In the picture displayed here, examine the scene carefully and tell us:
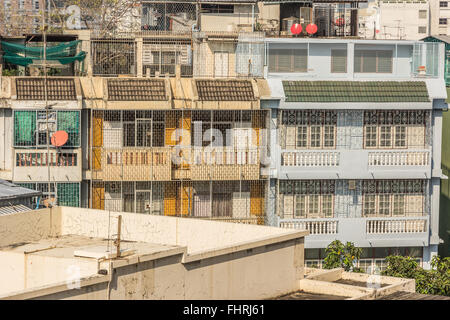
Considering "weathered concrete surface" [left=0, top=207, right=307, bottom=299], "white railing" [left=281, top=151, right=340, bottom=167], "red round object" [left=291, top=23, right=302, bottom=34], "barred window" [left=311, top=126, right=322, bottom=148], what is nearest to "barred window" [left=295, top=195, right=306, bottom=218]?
"white railing" [left=281, top=151, right=340, bottom=167]

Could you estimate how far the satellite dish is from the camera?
3331cm

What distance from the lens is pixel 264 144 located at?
34750mm

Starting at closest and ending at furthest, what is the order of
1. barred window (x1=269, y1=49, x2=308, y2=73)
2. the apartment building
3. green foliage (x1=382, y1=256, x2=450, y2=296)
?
green foliage (x1=382, y1=256, x2=450, y2=296)
the apartment building
barred window (x1=269, y1=49, x2=308, y2=73)

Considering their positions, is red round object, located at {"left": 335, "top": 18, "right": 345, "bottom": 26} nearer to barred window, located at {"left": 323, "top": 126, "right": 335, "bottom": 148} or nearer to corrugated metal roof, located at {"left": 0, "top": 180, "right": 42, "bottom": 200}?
barred window, located at {"left": 323, "top": 126, "right": 335, "bottom": 148}

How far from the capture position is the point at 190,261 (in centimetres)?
2125

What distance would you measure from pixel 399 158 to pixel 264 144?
449cm

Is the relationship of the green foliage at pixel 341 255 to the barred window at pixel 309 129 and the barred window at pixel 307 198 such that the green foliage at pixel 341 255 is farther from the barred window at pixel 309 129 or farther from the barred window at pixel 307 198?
the barred window at pixel 309 129

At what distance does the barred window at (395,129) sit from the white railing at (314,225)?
2.89 m

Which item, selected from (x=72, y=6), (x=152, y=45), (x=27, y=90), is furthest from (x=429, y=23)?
(x=27, y=90)

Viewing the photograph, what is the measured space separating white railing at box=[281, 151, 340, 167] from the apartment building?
33mm

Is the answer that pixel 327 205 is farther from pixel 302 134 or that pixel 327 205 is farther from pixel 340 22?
pixel 340 22

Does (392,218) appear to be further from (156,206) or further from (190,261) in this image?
(190,261)

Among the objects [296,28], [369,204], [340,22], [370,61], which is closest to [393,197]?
[369,204]

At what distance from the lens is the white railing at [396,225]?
3478 centimetres
